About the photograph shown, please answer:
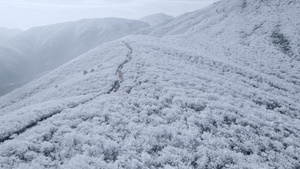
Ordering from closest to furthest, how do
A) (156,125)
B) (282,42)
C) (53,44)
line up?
(156,125)
(282,42)
(53,44)

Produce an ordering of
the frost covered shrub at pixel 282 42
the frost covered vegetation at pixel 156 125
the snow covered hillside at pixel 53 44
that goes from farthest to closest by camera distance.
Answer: the snow covered hillside at pixel 53 44, the frost covered shrub at pixel 282 42, the frost covered vegetation at pixel 156 125

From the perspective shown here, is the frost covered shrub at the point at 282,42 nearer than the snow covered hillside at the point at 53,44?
Yes

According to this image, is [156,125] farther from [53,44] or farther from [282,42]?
[53,44]

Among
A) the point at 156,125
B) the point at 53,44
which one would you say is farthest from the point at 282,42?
the point at 53,44

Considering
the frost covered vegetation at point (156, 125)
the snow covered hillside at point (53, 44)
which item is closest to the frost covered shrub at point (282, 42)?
the frost covered vegetation at point (156, 125)

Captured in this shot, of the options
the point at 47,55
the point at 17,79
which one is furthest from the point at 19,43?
the point at 17,79

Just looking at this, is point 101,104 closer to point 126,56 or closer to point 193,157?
point 193,157

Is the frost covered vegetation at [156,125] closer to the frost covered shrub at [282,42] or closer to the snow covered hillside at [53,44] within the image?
the frost covered shrub at [282,42]

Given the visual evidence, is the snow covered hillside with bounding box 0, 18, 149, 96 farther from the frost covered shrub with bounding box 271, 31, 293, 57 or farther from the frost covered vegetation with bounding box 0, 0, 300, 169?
the frost covered shrub with bounding box 271, 31, 293, 57
